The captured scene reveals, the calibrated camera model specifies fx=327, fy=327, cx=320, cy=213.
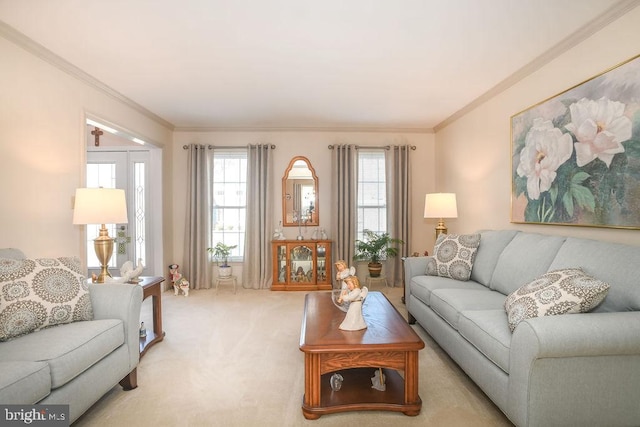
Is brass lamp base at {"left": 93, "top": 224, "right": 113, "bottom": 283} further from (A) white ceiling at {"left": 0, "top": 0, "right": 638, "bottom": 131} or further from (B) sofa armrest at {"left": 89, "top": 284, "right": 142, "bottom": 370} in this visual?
(A) white ceiling at {"left": 0, "top": 0, "right": 638, "bottom": 131}

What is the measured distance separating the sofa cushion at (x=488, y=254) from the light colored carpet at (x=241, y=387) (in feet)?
2.52

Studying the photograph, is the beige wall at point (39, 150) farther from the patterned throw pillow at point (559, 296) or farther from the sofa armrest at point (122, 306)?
the patterned throw pillow at point (559, 296)

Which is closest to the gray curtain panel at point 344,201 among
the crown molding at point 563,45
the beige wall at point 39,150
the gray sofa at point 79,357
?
the crown molding at point 563,45

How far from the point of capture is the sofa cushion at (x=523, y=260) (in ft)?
7.92

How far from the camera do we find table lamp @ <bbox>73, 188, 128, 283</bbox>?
2.53m

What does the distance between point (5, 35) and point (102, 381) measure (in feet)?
7.92

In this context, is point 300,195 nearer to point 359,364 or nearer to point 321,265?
point 321,265

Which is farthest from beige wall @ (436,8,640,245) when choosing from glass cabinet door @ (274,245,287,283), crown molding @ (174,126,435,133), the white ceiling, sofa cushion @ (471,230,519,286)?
glass cabinet door @ (274,245,287,283)

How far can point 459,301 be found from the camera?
2.43 metres

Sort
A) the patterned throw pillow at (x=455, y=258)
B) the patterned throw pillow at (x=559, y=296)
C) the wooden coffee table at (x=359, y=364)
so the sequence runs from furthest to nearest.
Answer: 1. the patterned throw pillow at (x=455, y=258)
2. the wooden coffee table at (x=359, y=364)
3. the patterned throw pillow at (x=559, y=296)

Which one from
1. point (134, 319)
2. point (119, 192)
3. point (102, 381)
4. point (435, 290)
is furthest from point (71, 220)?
point (435, 290)

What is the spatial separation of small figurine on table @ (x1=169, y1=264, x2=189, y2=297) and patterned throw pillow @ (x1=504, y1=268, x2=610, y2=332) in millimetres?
3972

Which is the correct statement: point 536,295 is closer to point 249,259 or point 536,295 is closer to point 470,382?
point 470,382

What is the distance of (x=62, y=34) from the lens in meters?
2.36
